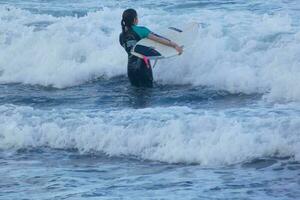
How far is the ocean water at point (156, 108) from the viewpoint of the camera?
9034 mm

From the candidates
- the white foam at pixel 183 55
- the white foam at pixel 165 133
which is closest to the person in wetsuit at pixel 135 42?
the white foam at pixel 183 55

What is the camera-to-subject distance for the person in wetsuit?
507 inches

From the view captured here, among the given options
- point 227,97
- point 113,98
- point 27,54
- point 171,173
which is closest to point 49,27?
point 27,54

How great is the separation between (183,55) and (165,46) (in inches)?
48.7

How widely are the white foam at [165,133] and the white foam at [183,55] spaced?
1.63m

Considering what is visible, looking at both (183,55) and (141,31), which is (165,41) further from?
(183,55)

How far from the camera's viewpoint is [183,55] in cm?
1451

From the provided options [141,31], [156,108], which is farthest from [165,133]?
[141,31]

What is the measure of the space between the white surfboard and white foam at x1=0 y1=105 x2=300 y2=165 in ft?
5.29

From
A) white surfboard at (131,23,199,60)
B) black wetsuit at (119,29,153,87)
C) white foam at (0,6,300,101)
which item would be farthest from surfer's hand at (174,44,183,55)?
white foam at (0,6,300,101)

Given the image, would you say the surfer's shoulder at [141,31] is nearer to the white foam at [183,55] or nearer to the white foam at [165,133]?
the white foam at [183,55]

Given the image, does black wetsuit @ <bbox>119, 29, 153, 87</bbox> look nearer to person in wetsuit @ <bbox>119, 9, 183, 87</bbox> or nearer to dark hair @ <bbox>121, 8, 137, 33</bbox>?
person in wetsuit @ <bbox>119, 9, 183, 87</bbox>

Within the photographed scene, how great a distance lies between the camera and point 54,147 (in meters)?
10.6

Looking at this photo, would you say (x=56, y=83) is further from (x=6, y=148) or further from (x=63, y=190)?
(x=63, y=190)
